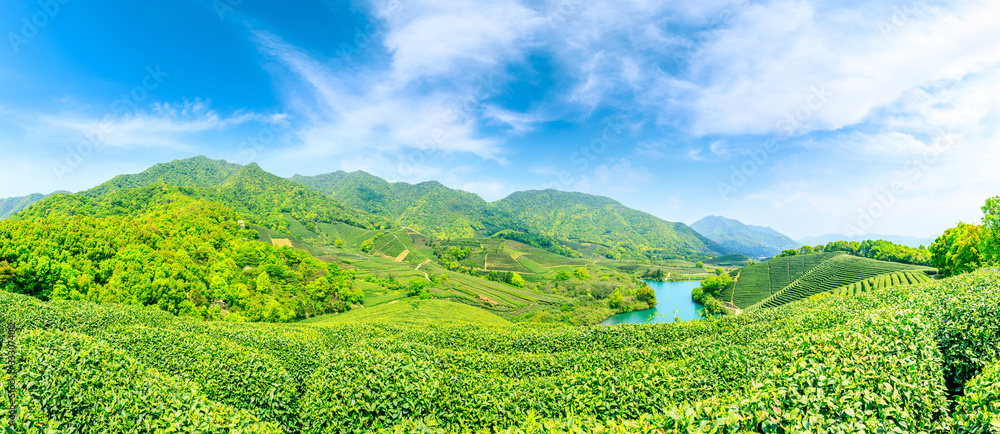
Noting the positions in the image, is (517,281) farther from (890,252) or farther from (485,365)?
(890,252)

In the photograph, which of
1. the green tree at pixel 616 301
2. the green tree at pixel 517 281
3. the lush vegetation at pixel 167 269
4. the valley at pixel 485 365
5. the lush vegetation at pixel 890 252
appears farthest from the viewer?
the green tree at pixel 517 281

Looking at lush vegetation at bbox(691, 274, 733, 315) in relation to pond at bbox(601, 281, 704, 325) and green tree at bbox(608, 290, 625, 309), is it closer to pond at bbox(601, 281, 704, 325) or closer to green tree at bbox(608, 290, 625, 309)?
pond at bbox(601, 281, 704, 325)

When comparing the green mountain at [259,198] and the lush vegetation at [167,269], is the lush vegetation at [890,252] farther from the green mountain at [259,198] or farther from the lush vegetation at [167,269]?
the green mountain at [259,198]

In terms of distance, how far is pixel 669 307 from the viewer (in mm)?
99188

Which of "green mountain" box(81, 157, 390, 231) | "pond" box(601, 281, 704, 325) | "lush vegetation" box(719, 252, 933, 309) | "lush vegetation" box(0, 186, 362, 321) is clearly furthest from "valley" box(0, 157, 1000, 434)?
"green mountain" box(81, 157, 390, 231)

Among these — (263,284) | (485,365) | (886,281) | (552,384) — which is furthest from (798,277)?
(263,284)

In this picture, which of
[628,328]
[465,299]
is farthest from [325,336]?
[465,299]

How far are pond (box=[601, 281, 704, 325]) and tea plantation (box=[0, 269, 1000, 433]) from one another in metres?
61.8

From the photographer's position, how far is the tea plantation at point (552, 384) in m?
6.58

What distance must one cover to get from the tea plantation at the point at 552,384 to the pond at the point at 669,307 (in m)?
61.8

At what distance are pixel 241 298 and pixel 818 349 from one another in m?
60.8

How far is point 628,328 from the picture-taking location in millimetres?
20125

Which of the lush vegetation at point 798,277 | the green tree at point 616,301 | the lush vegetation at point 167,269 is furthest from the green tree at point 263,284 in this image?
the lush vegetation at point 798,277

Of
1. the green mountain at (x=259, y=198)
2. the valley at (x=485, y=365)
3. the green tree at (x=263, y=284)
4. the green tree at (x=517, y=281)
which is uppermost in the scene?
the green mountain at (x=259, y=198)
